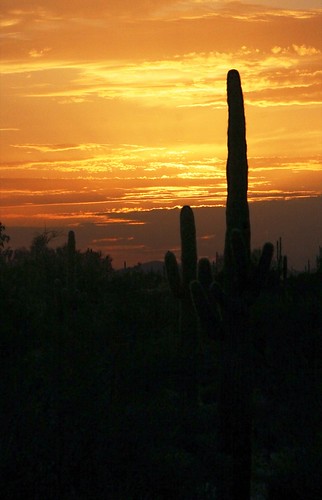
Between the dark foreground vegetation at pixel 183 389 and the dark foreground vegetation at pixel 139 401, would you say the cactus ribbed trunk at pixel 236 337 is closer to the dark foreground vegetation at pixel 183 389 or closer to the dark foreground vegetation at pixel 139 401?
the dark foreground vegetation at pixel 183 389

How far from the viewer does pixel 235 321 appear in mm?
14844

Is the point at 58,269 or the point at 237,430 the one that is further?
the point at 58,269

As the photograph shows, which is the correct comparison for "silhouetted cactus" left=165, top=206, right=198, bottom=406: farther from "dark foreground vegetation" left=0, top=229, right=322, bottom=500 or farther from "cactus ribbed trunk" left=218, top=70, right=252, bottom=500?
"cactus ribbed trunk" left=218, top=70, right=252, bottom=500

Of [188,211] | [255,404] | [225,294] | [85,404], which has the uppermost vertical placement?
[188,211]

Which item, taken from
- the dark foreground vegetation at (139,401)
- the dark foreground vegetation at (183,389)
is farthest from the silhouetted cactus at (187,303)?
the dark foreground vegetation at (139,401)

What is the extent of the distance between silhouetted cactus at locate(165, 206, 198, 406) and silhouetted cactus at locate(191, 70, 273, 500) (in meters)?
3.95

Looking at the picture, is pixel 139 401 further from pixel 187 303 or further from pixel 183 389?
pixel 187 303

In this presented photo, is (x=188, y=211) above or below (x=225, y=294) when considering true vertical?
above

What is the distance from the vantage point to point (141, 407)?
1334 cm

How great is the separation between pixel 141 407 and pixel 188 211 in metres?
8.37

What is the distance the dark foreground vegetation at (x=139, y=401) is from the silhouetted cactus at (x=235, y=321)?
44cm

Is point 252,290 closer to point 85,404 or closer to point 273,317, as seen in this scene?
point 85,404

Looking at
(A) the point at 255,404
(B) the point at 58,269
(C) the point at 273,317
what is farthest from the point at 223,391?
(B) the point at 58,269

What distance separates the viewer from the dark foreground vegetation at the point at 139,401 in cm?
1098
